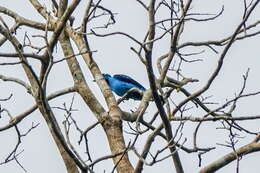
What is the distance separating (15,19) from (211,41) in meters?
2.25

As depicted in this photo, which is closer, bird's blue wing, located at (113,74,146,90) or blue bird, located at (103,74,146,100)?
blue bird, located at (103,74,146,100)

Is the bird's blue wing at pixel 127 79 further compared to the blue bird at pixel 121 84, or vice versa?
the bird's blue wing at pixel 127 79

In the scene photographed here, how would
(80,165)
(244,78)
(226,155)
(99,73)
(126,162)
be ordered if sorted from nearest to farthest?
(80,165) → (226,155) → (244,78) → (126,162) → (99,73)

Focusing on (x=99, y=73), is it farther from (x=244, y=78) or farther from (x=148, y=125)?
(x=244, y=78)

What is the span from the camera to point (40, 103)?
4.99m

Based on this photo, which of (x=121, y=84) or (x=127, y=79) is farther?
(x=127, y=79)

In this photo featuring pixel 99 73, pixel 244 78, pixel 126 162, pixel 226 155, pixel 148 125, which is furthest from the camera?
pixel 99 73

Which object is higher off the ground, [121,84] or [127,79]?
[127,79]

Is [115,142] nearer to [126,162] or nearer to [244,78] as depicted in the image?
[126,162]

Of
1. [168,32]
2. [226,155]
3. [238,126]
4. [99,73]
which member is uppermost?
[99,73]

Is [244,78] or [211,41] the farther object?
[211,41]

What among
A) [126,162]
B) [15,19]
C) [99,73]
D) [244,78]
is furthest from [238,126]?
[15,19]

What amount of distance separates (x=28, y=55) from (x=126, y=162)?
1396 millimetres

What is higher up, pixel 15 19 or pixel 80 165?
pixel 15 19
